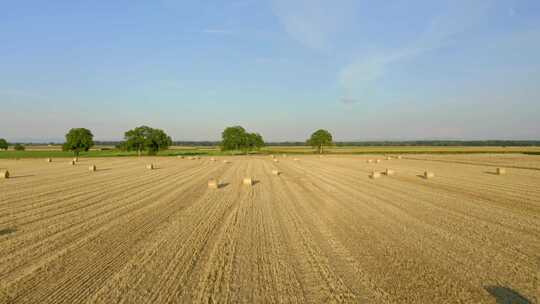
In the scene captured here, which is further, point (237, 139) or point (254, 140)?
point (254, 140)

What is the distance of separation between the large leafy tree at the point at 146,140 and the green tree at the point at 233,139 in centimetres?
1457

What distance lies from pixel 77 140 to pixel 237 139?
122ft

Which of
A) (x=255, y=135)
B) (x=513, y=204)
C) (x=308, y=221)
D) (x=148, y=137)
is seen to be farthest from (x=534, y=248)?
(x=255, y=135)

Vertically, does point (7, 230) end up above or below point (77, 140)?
below

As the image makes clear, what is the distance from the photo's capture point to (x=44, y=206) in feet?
39.5

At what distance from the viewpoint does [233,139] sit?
3319 inches

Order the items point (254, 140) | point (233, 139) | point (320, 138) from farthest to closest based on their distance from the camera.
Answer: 1. point (320, 138)
2. point (254, 140)
3. point (233, 139)

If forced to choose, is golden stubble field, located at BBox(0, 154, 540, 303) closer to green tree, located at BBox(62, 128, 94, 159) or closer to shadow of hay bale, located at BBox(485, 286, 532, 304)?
shadow of hay bale, located at BBox(485, 286, 532, 304)

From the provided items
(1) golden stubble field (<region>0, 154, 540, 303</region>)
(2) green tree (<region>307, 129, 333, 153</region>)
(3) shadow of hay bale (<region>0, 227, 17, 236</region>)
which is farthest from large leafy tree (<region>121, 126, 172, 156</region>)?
(3) shadow of hay bale (<region>0, 227, 17, 236</region>)

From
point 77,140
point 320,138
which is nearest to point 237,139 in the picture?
point 320,138

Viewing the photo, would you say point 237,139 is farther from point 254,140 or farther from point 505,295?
point 505,295

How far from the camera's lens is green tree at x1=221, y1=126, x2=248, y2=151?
84.3 metres

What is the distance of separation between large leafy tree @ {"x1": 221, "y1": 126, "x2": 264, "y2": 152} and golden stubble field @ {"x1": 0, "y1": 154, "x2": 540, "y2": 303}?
232 ft

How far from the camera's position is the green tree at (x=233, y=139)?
8428 cm
